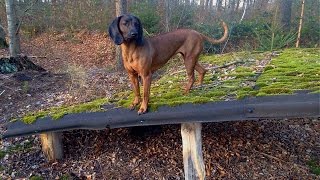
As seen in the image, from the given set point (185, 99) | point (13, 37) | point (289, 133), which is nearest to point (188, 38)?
point (185, 99)

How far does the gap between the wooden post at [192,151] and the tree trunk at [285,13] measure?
40.1 feet

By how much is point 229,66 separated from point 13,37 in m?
6.71

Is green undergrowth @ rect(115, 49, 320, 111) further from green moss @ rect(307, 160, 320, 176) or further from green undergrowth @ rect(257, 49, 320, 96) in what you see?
green moss @ rect(307, 160, 320, 176)

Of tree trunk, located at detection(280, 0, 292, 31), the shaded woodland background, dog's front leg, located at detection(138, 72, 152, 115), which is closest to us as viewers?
dog's front leg, located at detection(138, 72, 152, 115)

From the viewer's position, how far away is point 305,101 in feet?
11.3

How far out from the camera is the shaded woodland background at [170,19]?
14.1 metres

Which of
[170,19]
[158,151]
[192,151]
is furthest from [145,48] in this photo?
[170,19]

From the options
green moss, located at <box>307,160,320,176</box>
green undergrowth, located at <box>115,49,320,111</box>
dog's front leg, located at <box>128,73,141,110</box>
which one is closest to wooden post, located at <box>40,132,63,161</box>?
green undergrowth, located at <box>115,49,320,111</box>

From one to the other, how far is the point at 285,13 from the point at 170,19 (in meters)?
5.21

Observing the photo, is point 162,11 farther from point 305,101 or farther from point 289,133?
point 305,101

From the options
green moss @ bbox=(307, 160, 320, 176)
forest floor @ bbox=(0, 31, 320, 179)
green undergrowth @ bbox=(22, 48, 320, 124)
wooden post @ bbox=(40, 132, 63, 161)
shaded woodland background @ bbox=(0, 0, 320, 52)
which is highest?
shaded woodland background @ bbox=(0, 0, 320, 52)

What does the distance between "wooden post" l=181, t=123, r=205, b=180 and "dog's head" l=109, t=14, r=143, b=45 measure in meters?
1.31

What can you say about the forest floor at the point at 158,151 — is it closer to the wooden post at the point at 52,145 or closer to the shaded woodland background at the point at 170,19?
the wooden post at the point at 52,145

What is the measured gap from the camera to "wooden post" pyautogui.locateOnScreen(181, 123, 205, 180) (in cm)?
418
